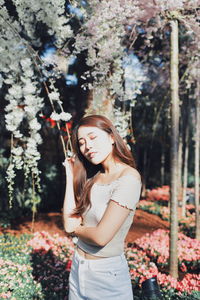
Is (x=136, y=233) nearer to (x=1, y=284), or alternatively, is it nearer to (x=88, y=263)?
(x=1, y=284)

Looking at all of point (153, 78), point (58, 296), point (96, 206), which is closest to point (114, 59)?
point (96, 206)

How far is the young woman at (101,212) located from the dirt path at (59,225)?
3169 mm

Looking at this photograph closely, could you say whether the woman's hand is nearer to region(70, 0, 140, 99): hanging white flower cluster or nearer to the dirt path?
region(70, 0, 140, 99): hanging white flower cluster

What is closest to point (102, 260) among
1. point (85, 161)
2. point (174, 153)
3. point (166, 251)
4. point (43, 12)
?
point (85, 161)

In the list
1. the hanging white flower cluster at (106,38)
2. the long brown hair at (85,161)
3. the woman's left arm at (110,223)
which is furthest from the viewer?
the hanging white flower cluster at (106,38)

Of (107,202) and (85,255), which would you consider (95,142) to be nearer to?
(107,202)

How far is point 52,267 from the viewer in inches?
133

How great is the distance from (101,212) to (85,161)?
14.9 inches

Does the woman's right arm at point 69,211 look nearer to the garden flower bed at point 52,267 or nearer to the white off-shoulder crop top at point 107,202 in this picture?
the white off-shoulder crop top at point 107,202

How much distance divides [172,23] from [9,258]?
3.00 metres


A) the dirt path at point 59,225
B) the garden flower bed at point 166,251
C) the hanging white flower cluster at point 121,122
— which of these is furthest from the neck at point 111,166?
the dirt path at point 59,225

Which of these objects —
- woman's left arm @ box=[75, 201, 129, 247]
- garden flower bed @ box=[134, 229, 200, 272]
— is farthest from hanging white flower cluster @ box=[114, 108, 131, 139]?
woman's left arm @ box=[75, 201, 129, 247]

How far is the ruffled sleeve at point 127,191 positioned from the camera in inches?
51.1

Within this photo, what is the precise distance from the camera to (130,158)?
1554 mm
